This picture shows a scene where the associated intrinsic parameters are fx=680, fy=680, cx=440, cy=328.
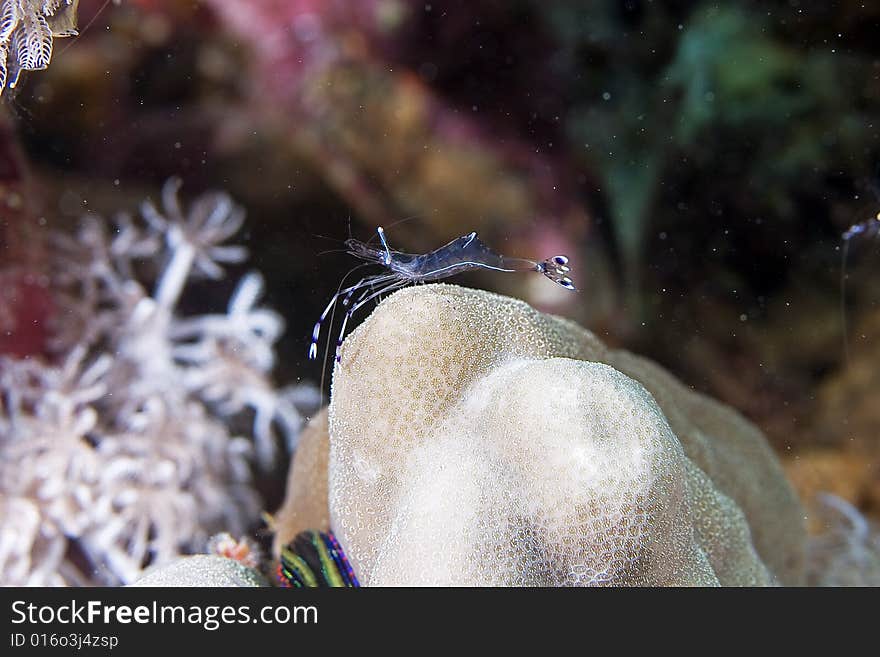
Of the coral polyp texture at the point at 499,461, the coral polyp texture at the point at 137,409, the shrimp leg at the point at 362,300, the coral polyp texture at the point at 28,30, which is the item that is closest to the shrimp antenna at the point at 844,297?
the coral polyp texture at the point at 499,461

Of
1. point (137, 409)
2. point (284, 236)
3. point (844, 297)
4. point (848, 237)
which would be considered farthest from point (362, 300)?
point (844, 297)

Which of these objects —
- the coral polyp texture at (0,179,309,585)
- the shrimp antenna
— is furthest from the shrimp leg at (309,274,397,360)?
the shrimp antenna

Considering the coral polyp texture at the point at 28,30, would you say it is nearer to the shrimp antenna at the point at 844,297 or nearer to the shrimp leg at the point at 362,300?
the shrimp leg at the point at 362,300

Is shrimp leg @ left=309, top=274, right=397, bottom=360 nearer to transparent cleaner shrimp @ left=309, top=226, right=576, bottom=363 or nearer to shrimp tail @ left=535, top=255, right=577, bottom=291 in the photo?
transparent cleaner shrimp @ left=309, top=226, right=576, bottom=363

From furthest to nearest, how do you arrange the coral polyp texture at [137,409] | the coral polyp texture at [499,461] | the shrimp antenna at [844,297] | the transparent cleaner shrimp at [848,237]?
1. the shrimp antenna at [844,297]
2. the coral polyp texture at [137,409]
3. the transparent cleaner shrimp at [848,237]
4. the coral polyp texture at [499,461]
